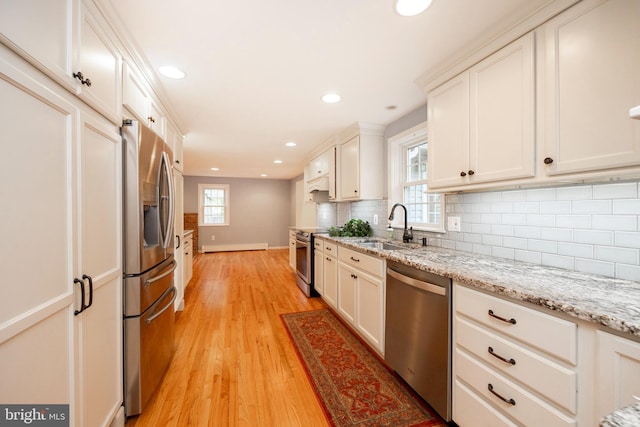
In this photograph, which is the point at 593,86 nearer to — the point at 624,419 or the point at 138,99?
the point at 624,419

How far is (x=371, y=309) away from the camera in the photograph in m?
2.17

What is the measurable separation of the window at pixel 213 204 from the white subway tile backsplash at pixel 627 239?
8.04m

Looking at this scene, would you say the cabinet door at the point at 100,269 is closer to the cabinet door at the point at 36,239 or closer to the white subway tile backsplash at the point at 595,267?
the cabinet door at the point at 36,239

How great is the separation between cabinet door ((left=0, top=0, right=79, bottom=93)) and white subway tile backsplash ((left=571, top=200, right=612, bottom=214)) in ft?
7.95

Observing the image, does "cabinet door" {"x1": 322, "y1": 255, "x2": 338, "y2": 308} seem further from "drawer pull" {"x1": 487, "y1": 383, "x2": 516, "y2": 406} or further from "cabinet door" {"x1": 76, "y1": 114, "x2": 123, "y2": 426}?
"cabinet door" {"x1": 76, "y1": 114, "x2": 123, "y2": 426}

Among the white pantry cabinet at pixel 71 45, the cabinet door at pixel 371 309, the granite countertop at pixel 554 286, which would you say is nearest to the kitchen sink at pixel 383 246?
the cabinet door at pixel 371 309

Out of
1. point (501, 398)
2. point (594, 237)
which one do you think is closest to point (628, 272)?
point (594, 237)

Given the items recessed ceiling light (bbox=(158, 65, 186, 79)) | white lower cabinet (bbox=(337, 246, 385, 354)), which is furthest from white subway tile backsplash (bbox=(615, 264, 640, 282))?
recessed ceiling light (bbox=(158, 65, 186, 79))

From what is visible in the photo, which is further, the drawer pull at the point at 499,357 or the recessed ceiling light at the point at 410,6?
the recessed ceiling light at the point at 410,6

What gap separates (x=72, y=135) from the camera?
102cm

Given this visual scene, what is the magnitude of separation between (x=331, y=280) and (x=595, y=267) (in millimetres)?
2210

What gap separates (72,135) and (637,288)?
240cm

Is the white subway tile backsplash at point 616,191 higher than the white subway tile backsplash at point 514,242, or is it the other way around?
the white subway tile backsplash at point 616,191

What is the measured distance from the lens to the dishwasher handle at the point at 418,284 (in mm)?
1429
